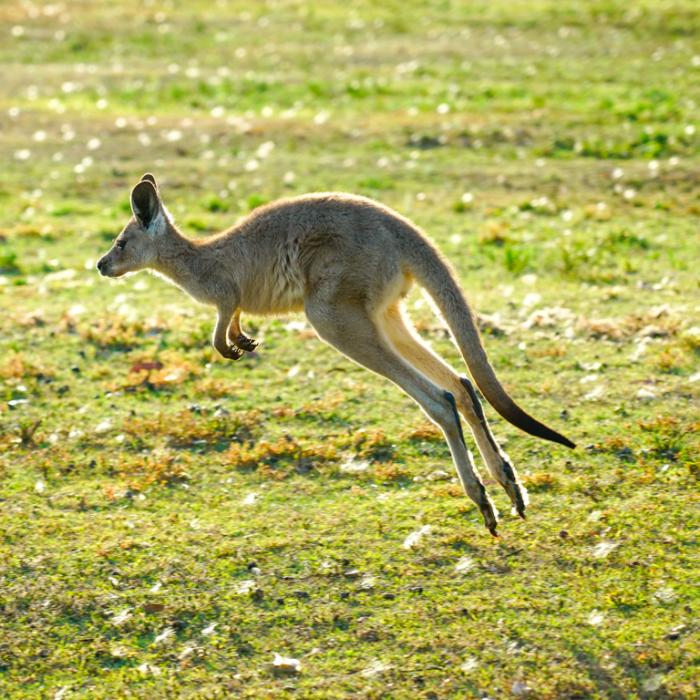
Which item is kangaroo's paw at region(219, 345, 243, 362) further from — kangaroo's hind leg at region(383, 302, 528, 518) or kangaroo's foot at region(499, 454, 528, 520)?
kangaroo's foot at region(499, 454, 528, 520)

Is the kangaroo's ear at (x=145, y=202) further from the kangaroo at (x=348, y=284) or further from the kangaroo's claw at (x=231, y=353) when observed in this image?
the kangaroo's claw at (x=231, y=353)

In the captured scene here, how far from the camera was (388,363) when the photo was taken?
6.59 metres

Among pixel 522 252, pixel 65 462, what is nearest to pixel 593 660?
pixel 65 462

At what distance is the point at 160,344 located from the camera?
9492 mm

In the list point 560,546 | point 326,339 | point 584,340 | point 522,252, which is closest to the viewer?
point 560,546

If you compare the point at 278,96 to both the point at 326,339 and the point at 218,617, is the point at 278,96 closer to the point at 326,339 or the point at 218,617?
the point at 326,339

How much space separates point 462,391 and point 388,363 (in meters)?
0.49

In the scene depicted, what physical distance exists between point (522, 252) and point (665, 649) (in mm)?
6181

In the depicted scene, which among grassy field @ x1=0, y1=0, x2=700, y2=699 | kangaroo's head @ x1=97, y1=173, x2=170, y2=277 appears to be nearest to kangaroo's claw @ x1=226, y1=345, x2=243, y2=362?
grassy field @ x1=0, y1=0, x2=700, y2=699

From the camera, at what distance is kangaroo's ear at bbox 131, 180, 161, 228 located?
Answer: 7281mm

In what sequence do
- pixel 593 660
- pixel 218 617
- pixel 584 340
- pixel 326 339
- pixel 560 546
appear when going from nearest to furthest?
pixel 593 660 → pixel 218 617 → pixel 560 546 → pixel 326 339 → pixel 584 340

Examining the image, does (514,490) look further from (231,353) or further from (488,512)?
(231,353)

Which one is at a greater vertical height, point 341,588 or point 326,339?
point 326,339

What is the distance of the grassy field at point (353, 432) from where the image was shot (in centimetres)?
561
